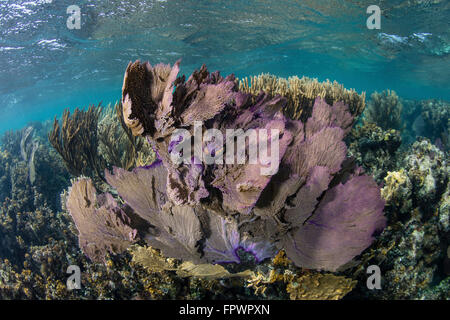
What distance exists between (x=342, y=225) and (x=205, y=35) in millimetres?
21143

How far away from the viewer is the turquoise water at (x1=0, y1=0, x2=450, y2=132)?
13.9 m

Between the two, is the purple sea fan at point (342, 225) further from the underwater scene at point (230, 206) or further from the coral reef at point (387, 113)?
the coral reef at point (387, 113)

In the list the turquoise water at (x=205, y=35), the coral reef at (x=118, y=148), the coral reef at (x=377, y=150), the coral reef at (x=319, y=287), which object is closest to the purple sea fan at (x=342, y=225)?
the coral reef at (x=319, y=287)

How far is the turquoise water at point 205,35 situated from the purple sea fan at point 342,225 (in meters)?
10.8

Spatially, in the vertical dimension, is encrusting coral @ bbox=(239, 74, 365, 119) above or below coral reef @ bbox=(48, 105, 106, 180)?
above

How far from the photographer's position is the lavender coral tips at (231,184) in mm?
1851

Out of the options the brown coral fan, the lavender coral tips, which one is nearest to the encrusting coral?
the lavender coral tips

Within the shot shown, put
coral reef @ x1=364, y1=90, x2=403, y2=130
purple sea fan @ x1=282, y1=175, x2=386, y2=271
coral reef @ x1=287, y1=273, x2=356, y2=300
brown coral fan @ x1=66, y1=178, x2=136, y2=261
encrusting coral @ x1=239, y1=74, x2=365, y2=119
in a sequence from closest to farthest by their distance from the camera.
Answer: purple sea fan @ x1=282, y1=175, x2=386, y2=271
coral reef @ x1=287, y1=273, x2=356, y2=300
brown coral fan @ x1=66, y1=178, x2=136, y2=261
encrusting coral @ x1=239, y1=74, x2=365, y2=119
coral reef @ x1=364, y1=90, x2=403, y2=130

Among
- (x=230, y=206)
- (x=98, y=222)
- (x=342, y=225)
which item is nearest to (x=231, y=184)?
(x=230, y=206)

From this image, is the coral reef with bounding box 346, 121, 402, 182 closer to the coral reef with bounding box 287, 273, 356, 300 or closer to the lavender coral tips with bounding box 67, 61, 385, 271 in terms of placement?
the lavender coral tips with bounding box 67, 61, 385, 271

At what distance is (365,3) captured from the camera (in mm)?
13922

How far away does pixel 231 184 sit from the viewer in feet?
6.38
